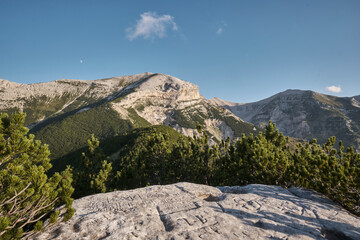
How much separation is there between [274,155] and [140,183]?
17.5m

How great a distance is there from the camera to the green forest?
639 centimetres

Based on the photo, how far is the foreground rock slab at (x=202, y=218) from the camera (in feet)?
22.6

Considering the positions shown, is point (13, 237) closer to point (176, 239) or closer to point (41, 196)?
point (41, 196)

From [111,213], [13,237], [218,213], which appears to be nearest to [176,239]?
[218,213]

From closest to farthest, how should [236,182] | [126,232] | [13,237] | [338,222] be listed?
A: 1. [13,237]
2. [126,232]
3. [338,222]
4. [236,182]

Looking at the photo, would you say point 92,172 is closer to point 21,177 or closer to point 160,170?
point 160,170

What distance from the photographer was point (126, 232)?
6871mm

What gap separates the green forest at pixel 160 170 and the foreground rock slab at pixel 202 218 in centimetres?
120

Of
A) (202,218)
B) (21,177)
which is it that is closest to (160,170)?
(202,218)

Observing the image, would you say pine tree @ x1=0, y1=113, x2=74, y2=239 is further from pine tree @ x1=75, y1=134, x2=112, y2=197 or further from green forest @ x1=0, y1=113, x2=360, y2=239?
pine tree @ x1=75, y1=134, x2=112, y2=197

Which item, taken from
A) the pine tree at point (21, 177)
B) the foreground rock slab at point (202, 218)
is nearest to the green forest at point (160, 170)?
the pine tree at point (21, 177)

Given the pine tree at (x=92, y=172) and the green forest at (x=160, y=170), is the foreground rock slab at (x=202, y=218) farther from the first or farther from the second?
Result: the pine tree at (x=92, y=172)

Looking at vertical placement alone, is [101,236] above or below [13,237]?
below

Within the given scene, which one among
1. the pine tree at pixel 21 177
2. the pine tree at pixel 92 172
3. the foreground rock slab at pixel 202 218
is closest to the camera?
the pine tree at pixel 21 177
